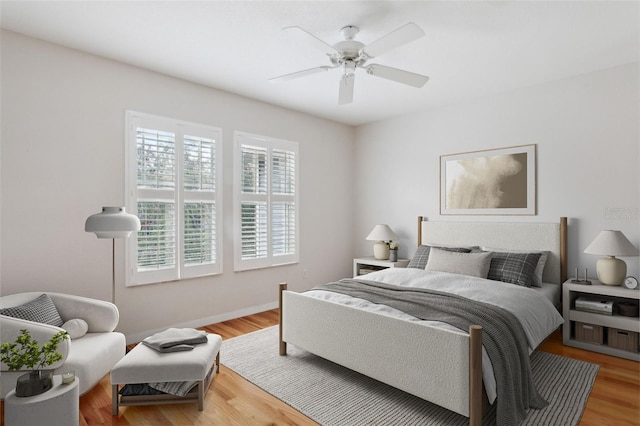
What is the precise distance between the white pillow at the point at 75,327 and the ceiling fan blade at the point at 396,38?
284 centimetres

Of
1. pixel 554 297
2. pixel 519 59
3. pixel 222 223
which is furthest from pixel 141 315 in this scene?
pixel 519 59

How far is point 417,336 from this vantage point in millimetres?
2195

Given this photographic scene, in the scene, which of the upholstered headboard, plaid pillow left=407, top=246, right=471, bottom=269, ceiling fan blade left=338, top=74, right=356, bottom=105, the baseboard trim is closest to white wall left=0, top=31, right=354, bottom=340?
the baseboard trim

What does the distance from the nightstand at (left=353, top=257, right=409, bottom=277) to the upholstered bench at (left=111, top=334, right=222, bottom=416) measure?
9.50 feet

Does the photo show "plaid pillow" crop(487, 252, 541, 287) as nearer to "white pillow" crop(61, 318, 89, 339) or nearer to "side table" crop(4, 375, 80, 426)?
"side table" crop(4, 375, 80, 426)

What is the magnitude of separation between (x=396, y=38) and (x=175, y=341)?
250 centimetres

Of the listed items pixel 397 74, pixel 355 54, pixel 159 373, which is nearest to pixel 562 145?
pixel 397 74

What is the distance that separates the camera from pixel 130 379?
221 cm

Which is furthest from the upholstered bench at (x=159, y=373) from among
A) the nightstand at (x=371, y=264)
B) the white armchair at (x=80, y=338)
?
the nightstand at (x=371, y=264)

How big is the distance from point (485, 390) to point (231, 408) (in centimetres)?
157

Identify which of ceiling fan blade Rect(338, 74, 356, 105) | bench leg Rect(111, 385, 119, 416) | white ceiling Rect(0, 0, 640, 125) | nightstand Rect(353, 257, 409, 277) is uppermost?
white ceiling Rect(0, 0, 640, 125)

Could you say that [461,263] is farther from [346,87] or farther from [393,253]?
[346,87]

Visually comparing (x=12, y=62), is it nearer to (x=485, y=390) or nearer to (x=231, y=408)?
(x=231, y=408)

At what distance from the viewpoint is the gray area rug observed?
2.19m
